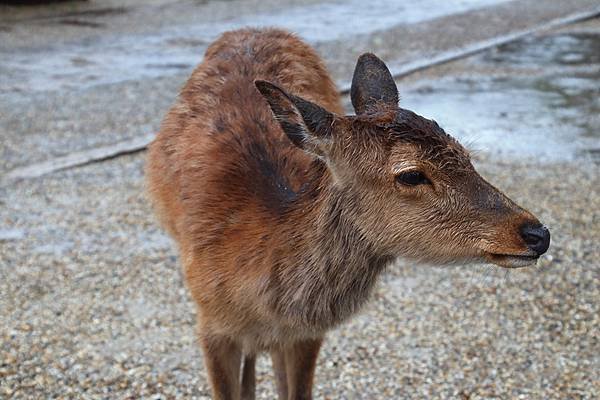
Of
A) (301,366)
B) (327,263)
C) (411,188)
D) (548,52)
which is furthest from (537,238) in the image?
(548,52)

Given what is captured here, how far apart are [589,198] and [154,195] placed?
157 inches

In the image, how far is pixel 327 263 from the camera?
318cm

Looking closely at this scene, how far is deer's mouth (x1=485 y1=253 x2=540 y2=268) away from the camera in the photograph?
2797 millimetres

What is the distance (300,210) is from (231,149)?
0.62m

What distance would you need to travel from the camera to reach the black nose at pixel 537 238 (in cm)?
277

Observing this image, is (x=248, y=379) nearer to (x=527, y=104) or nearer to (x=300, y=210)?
(x=300, y=210)

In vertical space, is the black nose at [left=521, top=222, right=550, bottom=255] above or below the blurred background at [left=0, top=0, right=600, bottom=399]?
above

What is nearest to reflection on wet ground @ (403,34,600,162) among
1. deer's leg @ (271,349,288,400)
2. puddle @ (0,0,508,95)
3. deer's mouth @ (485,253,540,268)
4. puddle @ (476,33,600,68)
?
puddle @ (476,33,600,68)

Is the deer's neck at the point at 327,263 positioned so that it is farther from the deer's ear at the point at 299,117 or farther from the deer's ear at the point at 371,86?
the deer's ear at the point at 371,86

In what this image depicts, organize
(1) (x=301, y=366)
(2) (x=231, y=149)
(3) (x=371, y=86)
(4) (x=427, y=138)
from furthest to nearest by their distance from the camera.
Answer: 1. (1) (x=301, y=366)
2. (2) (x=231, y=149)
3. (3) (x=371, y=86)
4. (4) (x=427, y=138)

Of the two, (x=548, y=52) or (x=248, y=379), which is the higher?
(x=248, y=379)

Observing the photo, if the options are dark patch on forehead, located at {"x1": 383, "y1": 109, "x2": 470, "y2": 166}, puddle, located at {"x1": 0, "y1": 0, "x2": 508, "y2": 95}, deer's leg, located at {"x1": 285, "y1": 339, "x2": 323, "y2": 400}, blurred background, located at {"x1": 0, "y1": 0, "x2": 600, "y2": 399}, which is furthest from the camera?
puddle, located at {"x1": 0, "y1": 0, "x2": 508, "y2": 95}

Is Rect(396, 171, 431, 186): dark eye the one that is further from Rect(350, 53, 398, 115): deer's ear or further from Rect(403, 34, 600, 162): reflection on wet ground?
Rect(403, 34, 600, 162): reflection on wet ground

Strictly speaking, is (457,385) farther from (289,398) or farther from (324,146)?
(324,146)
